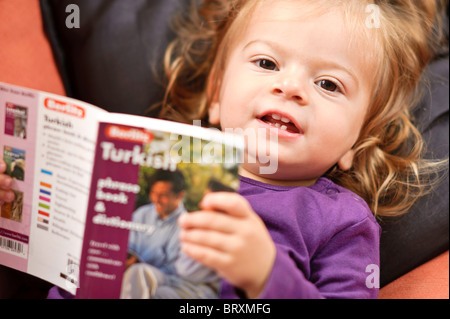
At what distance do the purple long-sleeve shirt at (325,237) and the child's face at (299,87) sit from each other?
3.4 inches

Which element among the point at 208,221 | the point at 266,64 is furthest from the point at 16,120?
the point at 266,64

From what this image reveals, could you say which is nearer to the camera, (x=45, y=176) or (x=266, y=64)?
(x=45, y=176)

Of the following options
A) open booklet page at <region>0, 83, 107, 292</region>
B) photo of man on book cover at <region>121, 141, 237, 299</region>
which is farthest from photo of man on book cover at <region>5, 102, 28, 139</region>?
photo of man on book cover at <region>121, 141, 237, 299</region>

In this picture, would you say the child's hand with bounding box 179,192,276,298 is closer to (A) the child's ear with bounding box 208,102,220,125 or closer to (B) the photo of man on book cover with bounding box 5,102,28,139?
(B) the photo of man on book cover with bounding box 5,102,28,139

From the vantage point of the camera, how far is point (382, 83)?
3.58ft

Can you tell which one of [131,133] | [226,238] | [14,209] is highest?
[131,133]

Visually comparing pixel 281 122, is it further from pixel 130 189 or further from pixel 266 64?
pixel 130 189

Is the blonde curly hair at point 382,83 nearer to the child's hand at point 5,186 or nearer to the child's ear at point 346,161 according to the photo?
the child's ear at point 346,161

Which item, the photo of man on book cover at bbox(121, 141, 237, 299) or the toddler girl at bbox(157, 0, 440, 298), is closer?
the photo of man on book cover at bbox(121, 141, 237, 299)

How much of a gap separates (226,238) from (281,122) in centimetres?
36

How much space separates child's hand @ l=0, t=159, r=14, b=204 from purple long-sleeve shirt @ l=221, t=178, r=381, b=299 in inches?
18.2

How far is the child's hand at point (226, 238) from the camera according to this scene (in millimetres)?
697

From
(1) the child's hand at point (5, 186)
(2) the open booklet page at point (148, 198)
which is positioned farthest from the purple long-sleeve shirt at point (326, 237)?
(1) the child's hand at point (5, 186)

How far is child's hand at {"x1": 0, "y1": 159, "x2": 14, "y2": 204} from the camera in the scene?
87 cm
